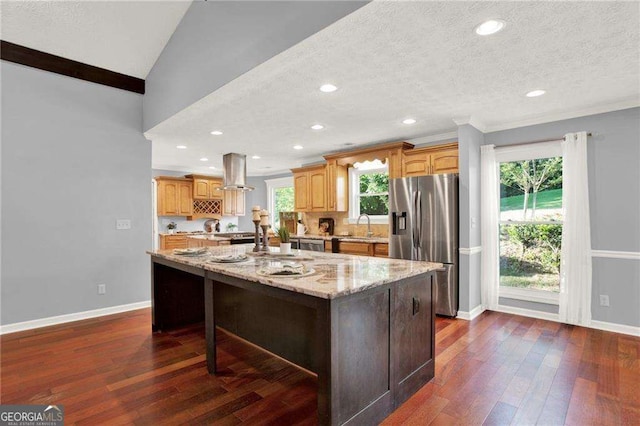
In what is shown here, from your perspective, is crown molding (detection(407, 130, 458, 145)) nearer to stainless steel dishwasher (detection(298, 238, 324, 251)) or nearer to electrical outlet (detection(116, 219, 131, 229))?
stainless steel dishwasher (detection(298, 238, 324, 251))

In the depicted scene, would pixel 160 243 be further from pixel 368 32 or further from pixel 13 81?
pixel 368 32

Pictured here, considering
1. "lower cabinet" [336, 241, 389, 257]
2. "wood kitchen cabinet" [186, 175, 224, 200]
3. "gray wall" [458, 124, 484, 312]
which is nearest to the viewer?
"gray wall" [458, 124, 484, 312]

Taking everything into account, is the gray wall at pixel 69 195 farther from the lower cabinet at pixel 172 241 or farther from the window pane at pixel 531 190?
the window pane at pixel 531 190

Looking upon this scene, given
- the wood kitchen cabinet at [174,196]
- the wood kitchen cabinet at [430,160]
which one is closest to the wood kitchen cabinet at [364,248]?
the wood kitchen cabinet at [430,160]

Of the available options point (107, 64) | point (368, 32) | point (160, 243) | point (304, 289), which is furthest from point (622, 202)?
point (160, 243)

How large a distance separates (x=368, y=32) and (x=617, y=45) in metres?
1.75

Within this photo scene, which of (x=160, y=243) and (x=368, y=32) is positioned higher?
(x=368, y=32)

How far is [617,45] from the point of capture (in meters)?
2.25

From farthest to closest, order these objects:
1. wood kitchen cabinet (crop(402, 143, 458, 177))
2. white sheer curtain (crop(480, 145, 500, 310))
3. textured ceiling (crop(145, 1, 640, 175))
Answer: wood kitchen cabinet (crop(402, 143, 458, 177)) < white sheer curtain (crop(480, 145, 500, 310)) < textured ceiling (crop(145, 1, 640, 175))

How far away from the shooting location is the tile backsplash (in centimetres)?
561

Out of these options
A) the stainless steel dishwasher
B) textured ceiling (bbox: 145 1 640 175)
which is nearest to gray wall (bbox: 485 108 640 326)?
textured ceiling (bbox: 145 1 640 175)

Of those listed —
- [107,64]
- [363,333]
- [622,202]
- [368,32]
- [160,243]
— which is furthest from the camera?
[160,243]

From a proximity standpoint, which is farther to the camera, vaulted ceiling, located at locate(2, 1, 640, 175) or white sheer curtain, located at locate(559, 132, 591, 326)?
white sheer curtain, located at locate(559, 132, 591, 326)

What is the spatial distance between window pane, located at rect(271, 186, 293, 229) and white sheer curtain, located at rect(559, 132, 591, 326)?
18.9 feet
